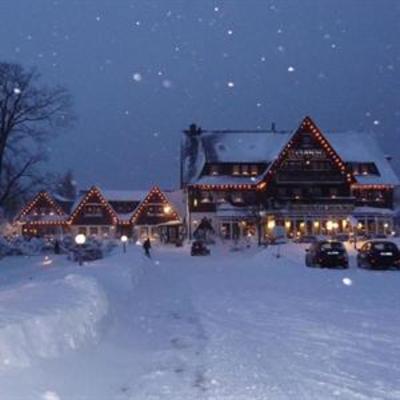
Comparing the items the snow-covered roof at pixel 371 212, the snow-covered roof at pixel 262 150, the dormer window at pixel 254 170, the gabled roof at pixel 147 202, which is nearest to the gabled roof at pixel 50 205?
the gabled roof at pixel 147 202

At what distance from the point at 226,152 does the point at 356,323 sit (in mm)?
71161

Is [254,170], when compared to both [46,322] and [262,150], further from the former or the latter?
[46,322]

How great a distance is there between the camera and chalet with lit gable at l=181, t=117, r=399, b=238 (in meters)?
79.2

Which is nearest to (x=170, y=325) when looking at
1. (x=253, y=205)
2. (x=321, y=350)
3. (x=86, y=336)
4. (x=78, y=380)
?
(x=86, y=336)

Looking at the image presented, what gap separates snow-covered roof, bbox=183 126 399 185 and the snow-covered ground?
64.1m

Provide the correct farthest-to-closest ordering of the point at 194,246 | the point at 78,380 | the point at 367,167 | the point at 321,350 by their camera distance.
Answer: the point at 367,167
the point at 194,246
the point at 321,350
the point at 78,380

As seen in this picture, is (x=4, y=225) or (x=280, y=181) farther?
(x=4, y=225)

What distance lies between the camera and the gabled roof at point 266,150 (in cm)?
8381

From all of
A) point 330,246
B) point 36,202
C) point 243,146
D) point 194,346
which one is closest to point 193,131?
point 243,146

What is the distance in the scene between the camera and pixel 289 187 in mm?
82000

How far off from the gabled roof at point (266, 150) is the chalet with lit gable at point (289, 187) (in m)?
0.11

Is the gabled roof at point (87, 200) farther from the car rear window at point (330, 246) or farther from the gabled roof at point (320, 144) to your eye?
the car rear window at point (330, 246)

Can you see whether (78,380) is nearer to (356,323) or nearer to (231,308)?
(356,323)

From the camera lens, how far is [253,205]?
81.6 meters
